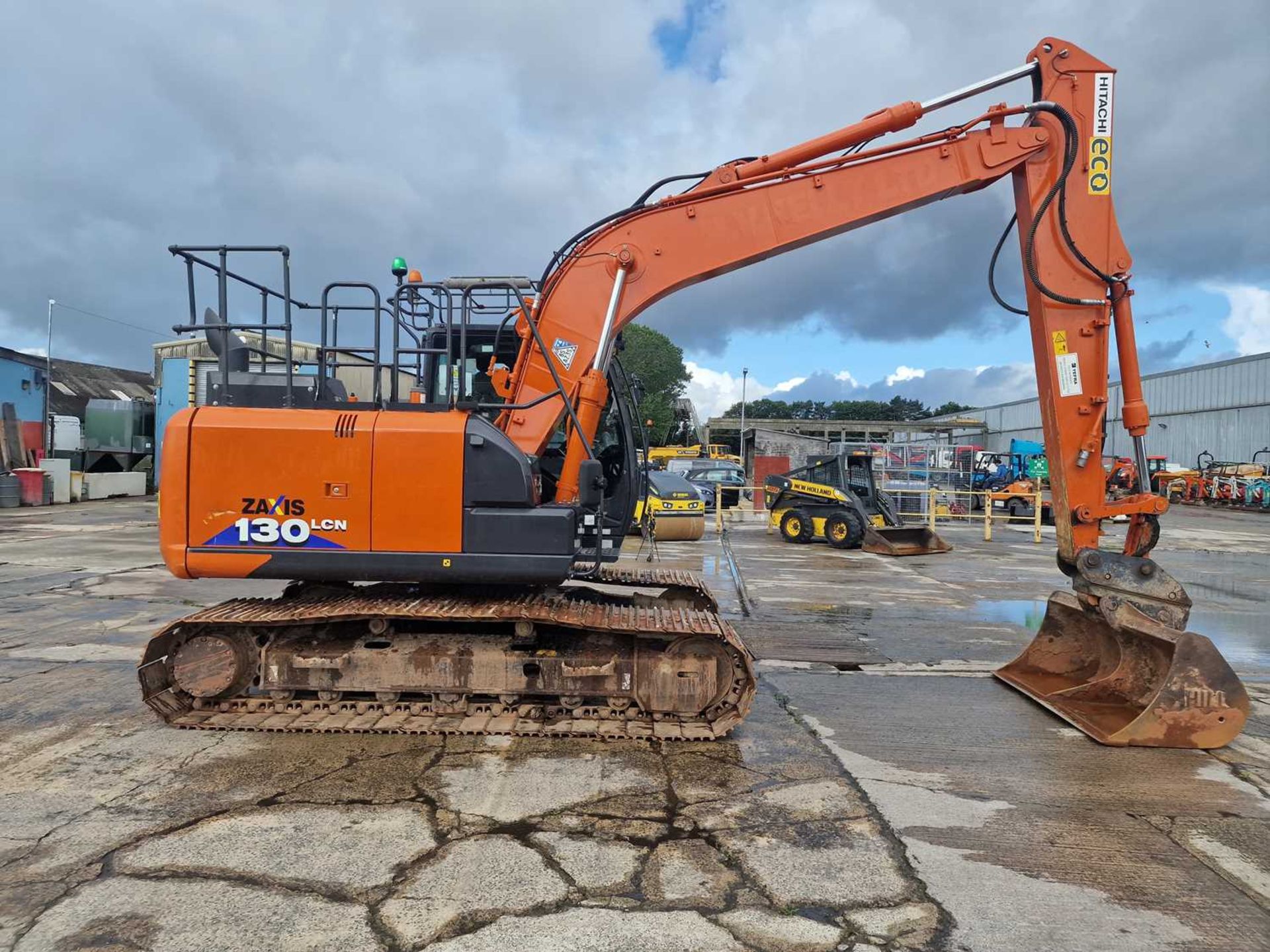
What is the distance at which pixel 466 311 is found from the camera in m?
5.28

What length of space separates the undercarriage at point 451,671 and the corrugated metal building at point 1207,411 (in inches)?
1426

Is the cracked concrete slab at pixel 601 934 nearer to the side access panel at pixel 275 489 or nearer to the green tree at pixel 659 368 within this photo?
the side access panel at pixel 275 489

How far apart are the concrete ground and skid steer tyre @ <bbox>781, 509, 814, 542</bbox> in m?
10.5

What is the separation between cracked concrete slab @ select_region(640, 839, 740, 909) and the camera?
126 inches

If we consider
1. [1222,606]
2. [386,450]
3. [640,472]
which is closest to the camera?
[386,450]

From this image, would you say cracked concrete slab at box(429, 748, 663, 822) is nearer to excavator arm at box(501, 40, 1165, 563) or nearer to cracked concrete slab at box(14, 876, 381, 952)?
cracked concrete slab at box(14, 876, 381, 952)

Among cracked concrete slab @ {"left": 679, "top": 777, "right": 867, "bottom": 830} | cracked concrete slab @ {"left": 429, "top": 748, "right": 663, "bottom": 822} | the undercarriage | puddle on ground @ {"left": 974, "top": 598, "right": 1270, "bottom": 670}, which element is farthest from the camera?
puddle on ground @ {"left": 974, "top": 598, "right": 1270, "bottom": 670}

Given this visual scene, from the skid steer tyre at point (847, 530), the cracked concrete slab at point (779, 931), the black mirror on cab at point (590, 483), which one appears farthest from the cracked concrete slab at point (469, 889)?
the skid steer tyre at point (847, 530)

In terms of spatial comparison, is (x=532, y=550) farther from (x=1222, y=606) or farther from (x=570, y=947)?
(x=1222, y=606)

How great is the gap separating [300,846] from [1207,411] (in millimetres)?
50124

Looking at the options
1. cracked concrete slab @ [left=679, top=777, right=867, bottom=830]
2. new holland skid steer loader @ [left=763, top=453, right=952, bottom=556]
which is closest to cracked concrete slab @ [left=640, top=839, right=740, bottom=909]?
cracked concrete slab @ [left=679, top=777, right=867, bottom=830]

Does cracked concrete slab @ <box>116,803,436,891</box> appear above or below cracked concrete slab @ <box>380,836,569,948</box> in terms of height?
above

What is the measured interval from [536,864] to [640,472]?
3269 millimetres

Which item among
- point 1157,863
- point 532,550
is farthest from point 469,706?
point 1157,863
